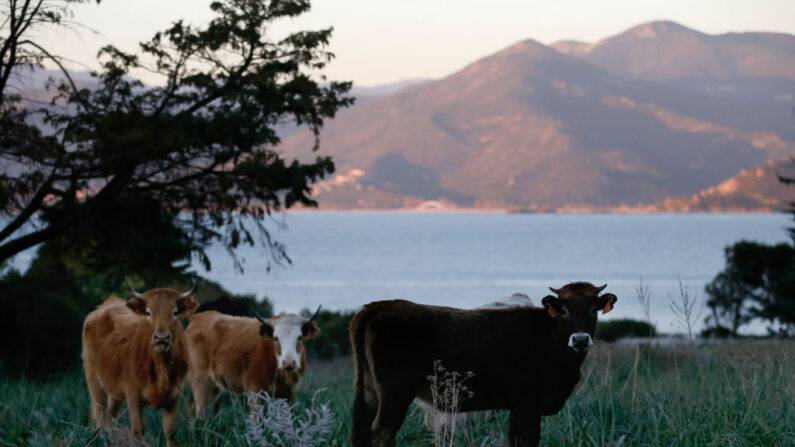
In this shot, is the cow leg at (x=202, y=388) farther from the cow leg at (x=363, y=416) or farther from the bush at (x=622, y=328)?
the bush at (x=622, y=328)

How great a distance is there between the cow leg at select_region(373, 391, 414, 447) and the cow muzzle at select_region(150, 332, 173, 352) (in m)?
2.59

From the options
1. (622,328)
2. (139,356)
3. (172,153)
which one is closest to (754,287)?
(622,328)

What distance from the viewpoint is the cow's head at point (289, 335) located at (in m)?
9.14

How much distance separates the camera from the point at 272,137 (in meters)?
22.0

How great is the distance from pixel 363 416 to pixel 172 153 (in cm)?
1704

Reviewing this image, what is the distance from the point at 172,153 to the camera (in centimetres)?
2225

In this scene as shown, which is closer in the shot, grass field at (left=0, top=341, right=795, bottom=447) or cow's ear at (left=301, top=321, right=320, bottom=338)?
grass field at (left=0, top=341, right=795, bottom=447)

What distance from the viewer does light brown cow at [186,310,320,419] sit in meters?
9.29

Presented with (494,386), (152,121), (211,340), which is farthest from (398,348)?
(152,121)

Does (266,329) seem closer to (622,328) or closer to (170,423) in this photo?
(170,423)

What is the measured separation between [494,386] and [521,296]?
362cm

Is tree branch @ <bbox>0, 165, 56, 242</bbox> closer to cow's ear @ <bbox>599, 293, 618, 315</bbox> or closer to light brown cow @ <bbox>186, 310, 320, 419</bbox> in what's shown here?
light brown cow @ <bbox>186, 310, 320, 419</bbox>

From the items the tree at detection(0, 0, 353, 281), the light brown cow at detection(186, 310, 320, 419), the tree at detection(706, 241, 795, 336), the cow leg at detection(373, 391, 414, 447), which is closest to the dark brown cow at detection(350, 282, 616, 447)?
the cow leg at detection(373, 391, 414, 447)

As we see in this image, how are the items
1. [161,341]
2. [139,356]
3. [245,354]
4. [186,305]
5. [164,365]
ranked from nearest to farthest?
[161,341] → [186,305] → [164,365] → [139,356] → [245,354]
